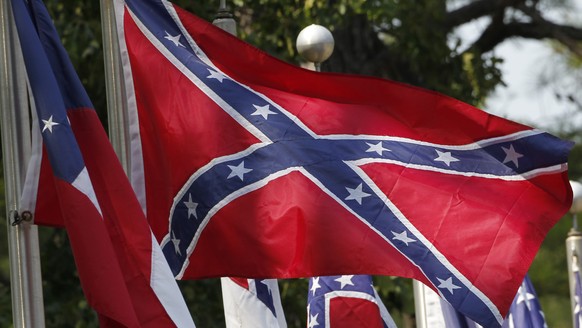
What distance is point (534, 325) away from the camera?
11.1m

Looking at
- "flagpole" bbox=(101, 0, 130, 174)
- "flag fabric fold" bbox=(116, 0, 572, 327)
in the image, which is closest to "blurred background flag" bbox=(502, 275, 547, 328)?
"flag fabric fold" bbox=(116, 0, 572, 327)

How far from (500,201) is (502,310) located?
1.72ft

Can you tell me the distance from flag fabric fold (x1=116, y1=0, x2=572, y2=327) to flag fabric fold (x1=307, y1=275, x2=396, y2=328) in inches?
68.0

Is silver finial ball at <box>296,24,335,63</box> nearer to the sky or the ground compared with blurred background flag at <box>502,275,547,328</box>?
nearer to the sky

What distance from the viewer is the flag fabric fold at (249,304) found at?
760 centimetres

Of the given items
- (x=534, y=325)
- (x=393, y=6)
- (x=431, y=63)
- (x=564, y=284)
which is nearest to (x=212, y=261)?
(x=534, y=325)

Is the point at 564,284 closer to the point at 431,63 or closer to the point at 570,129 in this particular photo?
the point at 570,129

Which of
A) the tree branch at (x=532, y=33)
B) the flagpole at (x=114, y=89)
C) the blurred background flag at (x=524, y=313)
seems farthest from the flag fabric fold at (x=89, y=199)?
the tree branch at (x=532, y=33)

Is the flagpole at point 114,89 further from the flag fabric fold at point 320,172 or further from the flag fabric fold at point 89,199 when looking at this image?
the flag fabric fold at point 89,199

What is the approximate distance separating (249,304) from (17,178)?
6.06 feet

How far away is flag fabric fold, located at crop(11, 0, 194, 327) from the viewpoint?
Answer: 19.0ft

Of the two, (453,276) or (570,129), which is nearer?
(453,276)

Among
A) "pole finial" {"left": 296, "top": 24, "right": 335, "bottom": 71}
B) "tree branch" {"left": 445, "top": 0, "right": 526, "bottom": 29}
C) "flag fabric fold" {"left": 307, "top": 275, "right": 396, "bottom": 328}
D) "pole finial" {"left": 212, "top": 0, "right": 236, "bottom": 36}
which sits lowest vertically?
"flag fabric fold" {"left": 307, "top": 275, "right": 396, "bottom": 328}

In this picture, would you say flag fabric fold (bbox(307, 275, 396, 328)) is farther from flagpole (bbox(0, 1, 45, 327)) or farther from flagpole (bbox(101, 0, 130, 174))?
flagpole (bbox(0, 1, 45, 327))
